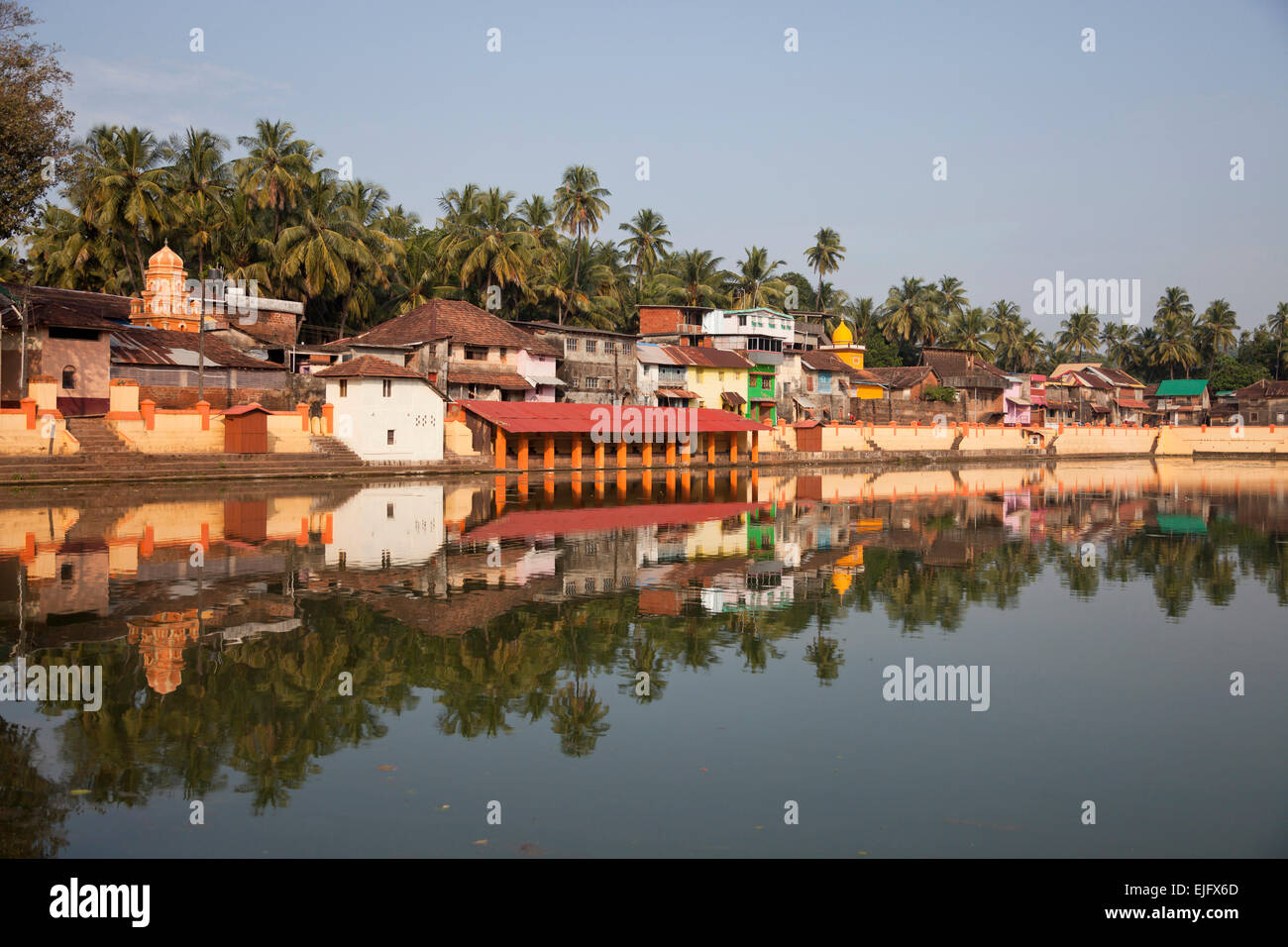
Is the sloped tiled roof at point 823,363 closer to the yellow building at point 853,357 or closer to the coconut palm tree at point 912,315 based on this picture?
the yellow building at point 853,357

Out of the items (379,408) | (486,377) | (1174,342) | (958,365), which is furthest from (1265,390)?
(379,408)

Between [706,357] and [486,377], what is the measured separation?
16.1 metres

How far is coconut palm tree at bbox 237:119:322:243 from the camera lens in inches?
2069

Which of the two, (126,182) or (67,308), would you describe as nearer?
(67,308)

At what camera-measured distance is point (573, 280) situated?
63219 millimetres

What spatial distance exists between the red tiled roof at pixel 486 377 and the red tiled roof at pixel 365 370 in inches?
210

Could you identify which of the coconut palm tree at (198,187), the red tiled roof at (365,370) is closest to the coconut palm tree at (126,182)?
the coconut palm tree at (198,187)

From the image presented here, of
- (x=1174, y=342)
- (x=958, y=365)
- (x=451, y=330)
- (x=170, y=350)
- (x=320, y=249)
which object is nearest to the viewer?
(x=170, y=350)

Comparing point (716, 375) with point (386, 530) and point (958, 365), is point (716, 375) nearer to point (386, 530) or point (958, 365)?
point (958, 365)

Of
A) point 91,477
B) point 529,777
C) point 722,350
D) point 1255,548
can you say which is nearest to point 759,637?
point 529,777

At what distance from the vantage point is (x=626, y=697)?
11.0 metres

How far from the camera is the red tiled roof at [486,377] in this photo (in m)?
49.2
